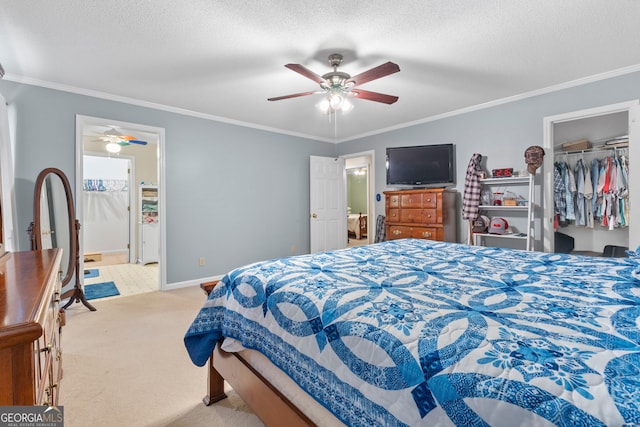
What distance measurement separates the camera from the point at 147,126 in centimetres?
380

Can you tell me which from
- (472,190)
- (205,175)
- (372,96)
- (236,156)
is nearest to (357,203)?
(236,156)

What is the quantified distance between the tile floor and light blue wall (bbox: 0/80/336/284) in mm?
557

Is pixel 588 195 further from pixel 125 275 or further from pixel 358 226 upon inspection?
pixel 125 275

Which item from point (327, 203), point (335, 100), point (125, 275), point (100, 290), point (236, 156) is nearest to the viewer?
point (335, 100)

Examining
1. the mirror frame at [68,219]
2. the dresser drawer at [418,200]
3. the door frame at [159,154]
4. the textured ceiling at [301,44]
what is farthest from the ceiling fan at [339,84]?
the mirror frame at [68,219]

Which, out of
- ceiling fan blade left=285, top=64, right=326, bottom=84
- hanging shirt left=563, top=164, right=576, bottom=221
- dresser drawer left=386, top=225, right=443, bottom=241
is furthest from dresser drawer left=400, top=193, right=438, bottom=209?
ceiling fan blade left=285, top=64, right=326, bottom=84

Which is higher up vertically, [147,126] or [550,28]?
[550,28]

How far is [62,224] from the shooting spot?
3.27m

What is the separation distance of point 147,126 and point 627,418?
447 centimetres

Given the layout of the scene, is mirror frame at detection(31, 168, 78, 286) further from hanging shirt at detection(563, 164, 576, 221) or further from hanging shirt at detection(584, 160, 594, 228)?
hanging shirt at detection(584, 160, 594, 228)

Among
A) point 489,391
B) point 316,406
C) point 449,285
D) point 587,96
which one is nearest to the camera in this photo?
point 489,391

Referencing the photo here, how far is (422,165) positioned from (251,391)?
3791 mm

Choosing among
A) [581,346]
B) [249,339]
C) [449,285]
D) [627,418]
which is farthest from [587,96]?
[249,339]

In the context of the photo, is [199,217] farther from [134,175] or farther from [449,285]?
[449,285]
